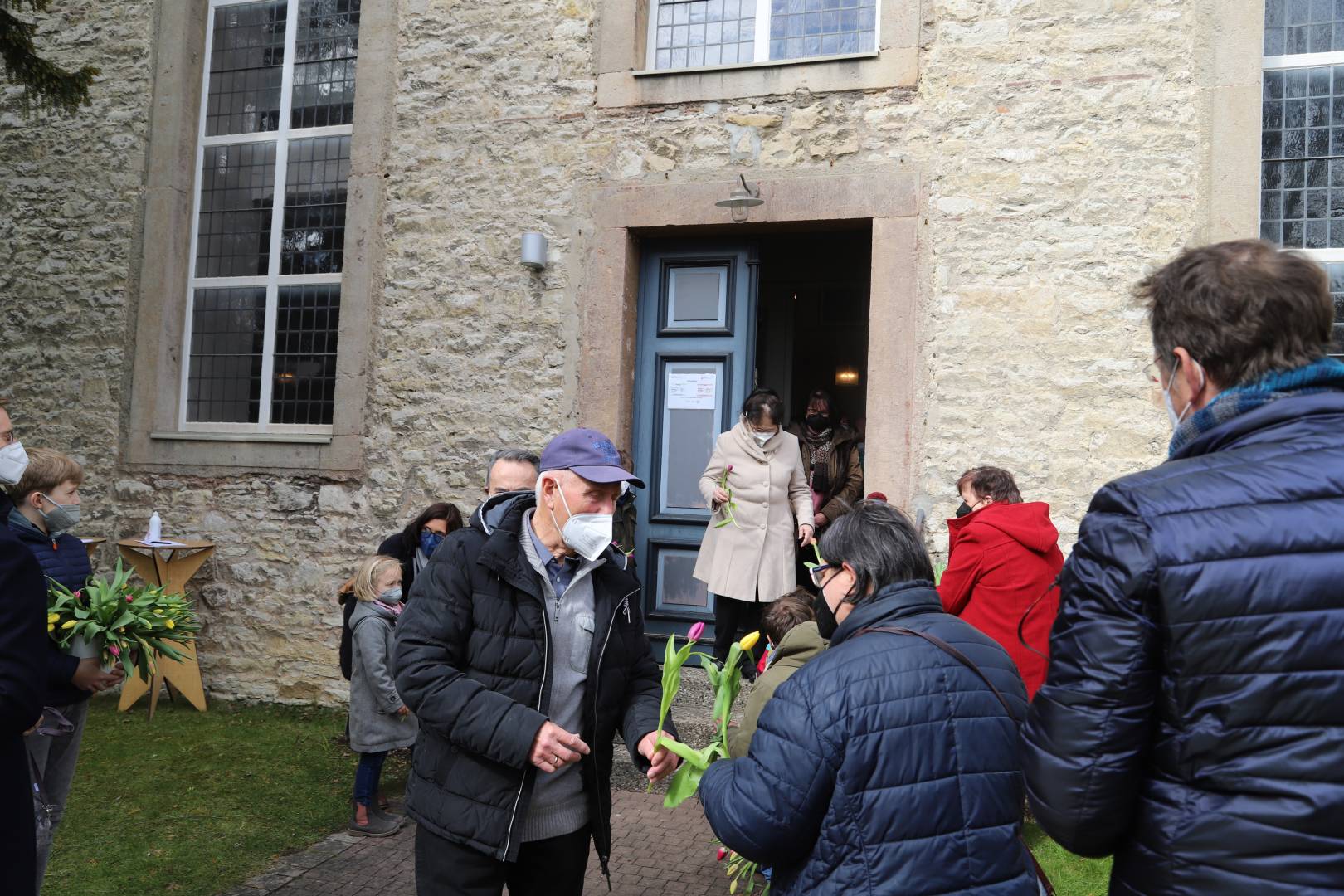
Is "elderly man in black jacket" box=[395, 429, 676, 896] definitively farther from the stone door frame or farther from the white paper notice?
the white paper notice

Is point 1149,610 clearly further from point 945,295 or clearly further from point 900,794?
point 945,295

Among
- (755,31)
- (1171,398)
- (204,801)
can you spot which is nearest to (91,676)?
(204,801)

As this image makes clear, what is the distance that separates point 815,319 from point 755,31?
5584 millimetres

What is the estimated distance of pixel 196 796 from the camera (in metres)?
5.71

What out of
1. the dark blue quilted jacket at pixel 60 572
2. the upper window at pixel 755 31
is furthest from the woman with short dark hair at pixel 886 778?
the upper window at pixel 755 31

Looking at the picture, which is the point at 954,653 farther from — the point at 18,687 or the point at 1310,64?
the point at 1310,64

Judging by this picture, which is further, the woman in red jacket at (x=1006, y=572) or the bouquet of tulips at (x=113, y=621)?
the woman in red jacket at (x=1006, y=572)

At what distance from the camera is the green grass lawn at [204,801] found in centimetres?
460

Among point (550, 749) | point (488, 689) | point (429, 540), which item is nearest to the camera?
point (550, 749)

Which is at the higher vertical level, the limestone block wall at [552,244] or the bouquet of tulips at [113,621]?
the limestone block wall at [552,244]

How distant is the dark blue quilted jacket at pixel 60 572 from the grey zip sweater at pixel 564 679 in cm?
133

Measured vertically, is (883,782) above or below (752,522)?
below

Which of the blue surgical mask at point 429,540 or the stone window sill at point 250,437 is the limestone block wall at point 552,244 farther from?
the blue surgical mask at point 429,540

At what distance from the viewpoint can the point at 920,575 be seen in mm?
2230
